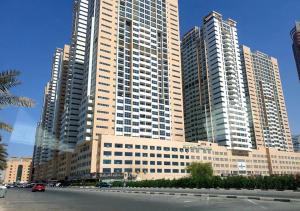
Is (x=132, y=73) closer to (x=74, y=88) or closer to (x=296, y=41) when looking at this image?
(x=74, y=88)

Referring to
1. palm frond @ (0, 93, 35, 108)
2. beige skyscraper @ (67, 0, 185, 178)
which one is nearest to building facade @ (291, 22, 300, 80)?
beige skyscraper @ (67, 0, 185, 178)

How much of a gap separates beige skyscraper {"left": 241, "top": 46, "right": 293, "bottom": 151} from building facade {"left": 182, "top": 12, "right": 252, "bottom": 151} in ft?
71.3

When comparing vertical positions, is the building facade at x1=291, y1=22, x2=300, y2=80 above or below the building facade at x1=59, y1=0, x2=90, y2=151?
above

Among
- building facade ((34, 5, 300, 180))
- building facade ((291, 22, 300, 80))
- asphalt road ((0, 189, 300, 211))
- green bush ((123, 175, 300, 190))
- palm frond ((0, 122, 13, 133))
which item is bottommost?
asphalt road ((0, 189, 300, 211))

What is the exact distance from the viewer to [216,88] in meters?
143

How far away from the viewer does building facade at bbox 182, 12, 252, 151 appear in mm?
137625

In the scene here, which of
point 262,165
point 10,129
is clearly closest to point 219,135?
point 262,165

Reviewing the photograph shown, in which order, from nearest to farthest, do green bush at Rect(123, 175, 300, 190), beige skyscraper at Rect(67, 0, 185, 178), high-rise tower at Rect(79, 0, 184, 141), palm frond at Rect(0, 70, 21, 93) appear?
palm frond at Rect(0, 70, 21, 93) → green bush at Rect(123, 175, 300, 190) → beige skyscraper at Rect(67, 0, 185, 178) → high-rise tower at Rect(79, 0, 184, 141)

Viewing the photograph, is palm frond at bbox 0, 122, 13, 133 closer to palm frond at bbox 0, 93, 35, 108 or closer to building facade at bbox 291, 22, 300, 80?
palm frond at bbox 0, 93, 35, 108

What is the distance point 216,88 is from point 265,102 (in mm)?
54580

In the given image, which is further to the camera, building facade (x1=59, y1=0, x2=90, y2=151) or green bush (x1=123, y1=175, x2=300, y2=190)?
building facade (x1=59, y1=0, x2=90, y2=151)

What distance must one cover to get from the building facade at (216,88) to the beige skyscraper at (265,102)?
2173 centimetres

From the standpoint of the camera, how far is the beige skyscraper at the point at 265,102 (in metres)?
167

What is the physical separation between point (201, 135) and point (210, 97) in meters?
20.2
